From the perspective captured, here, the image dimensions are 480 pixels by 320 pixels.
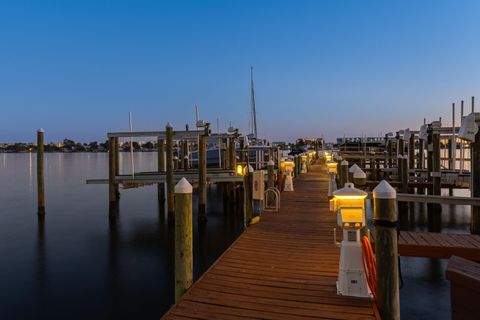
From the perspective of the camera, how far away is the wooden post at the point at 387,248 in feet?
13.6

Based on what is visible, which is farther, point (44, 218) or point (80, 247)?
point (44, 218)

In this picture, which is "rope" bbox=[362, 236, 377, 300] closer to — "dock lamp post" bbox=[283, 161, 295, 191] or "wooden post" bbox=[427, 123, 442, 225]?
"dock lamp post" bbox=[283, 161, 295, 191]

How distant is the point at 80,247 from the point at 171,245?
3769mm

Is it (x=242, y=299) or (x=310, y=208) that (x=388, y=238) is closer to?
(x=242, y=299)

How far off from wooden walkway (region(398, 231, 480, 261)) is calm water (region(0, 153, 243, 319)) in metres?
5.85

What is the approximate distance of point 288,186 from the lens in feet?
52.3

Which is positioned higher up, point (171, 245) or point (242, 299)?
point (242, 299)

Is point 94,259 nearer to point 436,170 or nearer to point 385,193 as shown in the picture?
point 385,193

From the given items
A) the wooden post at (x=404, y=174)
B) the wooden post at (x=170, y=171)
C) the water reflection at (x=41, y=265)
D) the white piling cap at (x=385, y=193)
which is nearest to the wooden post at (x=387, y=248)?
the white piling cap at (x=385, y=193)

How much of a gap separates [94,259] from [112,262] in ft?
2.90

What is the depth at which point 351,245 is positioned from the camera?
15.5 feet

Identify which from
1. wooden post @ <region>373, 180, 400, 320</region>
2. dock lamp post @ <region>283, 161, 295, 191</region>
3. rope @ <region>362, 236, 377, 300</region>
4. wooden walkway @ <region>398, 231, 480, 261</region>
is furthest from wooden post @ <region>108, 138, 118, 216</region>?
wooden post @ <region>373, 180, 400, 320</region>

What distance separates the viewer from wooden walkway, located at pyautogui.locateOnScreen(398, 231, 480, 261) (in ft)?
24.1

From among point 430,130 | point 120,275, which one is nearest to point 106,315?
point 120,275
